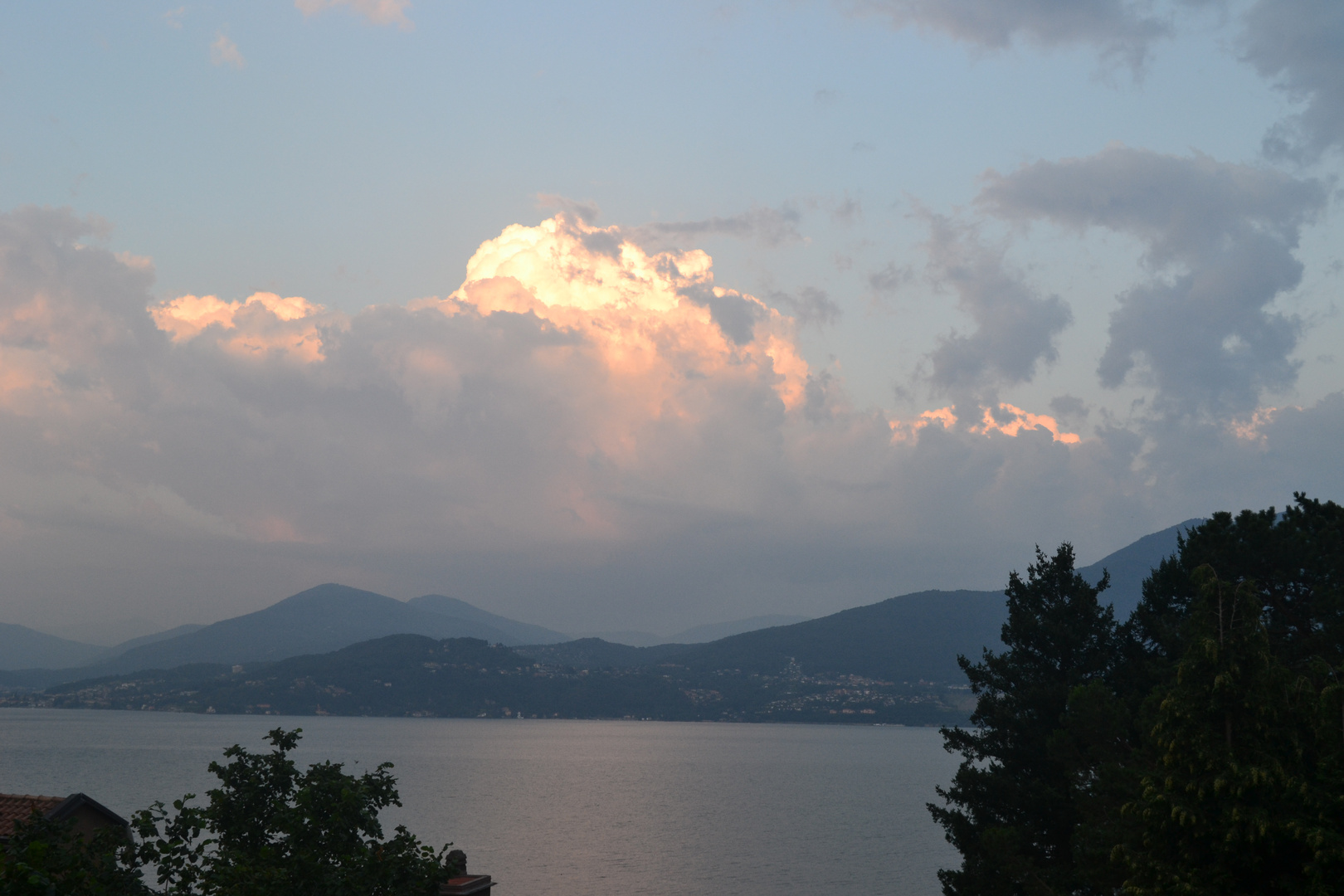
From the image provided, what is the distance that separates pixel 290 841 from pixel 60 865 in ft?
23.5

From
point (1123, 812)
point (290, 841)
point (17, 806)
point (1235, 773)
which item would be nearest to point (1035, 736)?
point (1123, 812)

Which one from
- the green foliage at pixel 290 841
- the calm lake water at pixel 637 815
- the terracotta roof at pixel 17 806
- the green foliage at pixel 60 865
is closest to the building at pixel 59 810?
the terracotta roof at pixel 17 806

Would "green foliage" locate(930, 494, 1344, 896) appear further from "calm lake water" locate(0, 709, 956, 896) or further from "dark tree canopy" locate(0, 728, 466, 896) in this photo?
"calm lake water" locate(0, 709, 956, 896)

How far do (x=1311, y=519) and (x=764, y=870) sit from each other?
55979mm

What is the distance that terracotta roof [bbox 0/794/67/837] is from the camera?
3222cm

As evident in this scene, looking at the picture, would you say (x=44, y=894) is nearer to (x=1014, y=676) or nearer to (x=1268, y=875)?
(x=1268, y=875)

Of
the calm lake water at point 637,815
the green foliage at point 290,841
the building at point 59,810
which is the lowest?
the calm lake water at point 637,815

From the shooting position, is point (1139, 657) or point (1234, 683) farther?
point (1139, 657)

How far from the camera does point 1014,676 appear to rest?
40406 mm

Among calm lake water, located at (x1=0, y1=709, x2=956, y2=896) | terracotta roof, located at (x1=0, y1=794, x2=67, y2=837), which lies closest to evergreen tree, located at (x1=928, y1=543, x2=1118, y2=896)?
terracotta roof, located at (x1=0, y1=794, x2=67, y2=837)

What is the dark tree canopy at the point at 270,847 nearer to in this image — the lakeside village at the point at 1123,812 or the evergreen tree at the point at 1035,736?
the lakeside village at the point at 1123,812

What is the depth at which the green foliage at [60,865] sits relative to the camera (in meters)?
10.4

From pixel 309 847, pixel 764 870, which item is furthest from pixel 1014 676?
pixel 764 870

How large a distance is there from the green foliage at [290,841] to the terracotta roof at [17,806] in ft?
46.8
